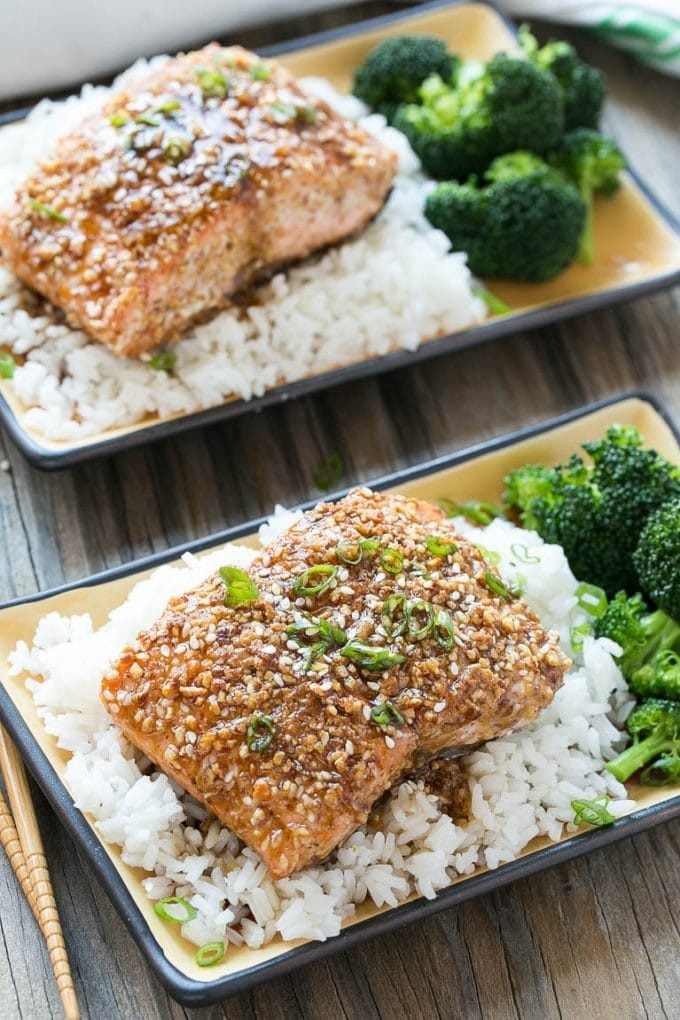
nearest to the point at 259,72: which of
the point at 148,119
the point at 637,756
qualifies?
the point at 148,119

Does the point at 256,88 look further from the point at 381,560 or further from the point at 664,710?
the point at 664,710

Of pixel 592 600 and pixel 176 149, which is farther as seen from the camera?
pixel 176 149

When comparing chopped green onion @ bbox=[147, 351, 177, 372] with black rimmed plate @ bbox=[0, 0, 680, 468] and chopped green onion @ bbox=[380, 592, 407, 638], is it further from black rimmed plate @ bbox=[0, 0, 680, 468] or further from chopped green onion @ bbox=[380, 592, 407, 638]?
chopped green onion @ bbox=[380, 592, 407, 638]

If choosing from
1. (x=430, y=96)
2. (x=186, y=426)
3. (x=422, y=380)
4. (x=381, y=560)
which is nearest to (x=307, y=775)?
(x=381, y=560)

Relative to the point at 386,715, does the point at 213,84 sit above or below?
above

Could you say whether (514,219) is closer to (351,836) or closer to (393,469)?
(393,469)

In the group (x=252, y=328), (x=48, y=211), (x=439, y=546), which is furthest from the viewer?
(x=252, y=328)

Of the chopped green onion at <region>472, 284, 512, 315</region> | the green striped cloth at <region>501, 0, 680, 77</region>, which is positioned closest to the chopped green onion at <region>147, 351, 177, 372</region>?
the chopped green onion at <region>472, 284, 512, 315</region>
